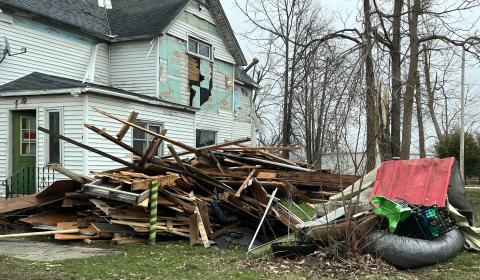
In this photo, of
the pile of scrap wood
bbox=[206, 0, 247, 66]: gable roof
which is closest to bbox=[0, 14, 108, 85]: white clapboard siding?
bbox=[206, 0, 247, 66]: gable roof


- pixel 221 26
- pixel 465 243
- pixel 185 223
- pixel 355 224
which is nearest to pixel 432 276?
pixel 355 224

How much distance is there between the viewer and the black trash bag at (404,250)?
23.1 feet

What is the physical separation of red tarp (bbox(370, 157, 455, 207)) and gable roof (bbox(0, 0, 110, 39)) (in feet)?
35.1

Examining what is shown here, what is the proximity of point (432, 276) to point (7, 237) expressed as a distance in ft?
21.8

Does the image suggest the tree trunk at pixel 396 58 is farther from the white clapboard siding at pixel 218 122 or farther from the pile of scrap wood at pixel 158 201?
the pile of scrap wood at pixel 158 201

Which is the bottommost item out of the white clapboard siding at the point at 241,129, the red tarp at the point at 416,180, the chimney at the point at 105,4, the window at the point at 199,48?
the red tarp at the point at 416,180

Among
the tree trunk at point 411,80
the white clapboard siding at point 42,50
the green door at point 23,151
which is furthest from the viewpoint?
the tree trunk at point 411,80

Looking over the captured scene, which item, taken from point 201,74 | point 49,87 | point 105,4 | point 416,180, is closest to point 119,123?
point 49,87

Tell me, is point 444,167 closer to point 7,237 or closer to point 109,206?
point 109,206

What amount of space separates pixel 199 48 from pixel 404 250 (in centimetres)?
1366

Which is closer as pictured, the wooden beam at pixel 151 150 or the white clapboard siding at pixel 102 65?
the wooden beam at pixel 151 150

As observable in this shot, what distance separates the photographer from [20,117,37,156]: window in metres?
13.7

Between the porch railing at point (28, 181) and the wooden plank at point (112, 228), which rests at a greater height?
the porch railing at point (28, 181)

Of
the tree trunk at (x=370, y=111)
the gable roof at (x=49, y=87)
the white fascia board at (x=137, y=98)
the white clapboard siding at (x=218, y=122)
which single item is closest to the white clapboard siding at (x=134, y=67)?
the white fascia board at (x=137, y=98)
